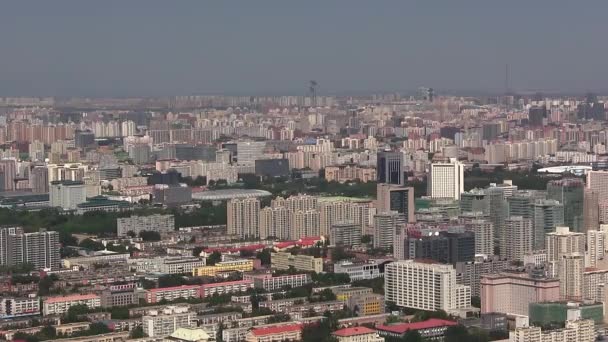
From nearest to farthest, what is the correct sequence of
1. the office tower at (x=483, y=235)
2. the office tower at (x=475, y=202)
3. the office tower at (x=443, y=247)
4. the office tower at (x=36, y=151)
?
the office tower at (x=443, y=247) < the office tower at (x=483, y=235) < the office tower at (x=475, y=202) < the office tower at (x=36, y=151)

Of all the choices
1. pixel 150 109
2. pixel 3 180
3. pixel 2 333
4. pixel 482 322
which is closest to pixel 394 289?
pixel 482 322

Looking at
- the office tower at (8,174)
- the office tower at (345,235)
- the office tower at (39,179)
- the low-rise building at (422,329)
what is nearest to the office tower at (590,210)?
the office tower at (345,235)

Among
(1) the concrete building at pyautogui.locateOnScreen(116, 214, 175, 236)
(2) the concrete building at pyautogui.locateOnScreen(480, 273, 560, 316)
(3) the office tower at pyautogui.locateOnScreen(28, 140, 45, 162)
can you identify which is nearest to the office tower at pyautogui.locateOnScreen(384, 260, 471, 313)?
(2) the concrete building at pyautogui.locateOnScreen(480, 273, 560, 316)

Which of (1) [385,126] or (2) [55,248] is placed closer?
(2) [55,248]

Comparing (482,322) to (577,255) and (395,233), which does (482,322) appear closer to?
(577,255)

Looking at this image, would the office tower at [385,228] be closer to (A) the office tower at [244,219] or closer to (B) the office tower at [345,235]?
(B) the office tower at [345,235]

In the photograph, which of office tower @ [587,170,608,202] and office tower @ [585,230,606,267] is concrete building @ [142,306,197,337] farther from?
office tower @ [587,170,608,202]

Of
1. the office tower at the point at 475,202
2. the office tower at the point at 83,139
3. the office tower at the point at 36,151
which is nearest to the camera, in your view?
the office tower at the point at 475,202
